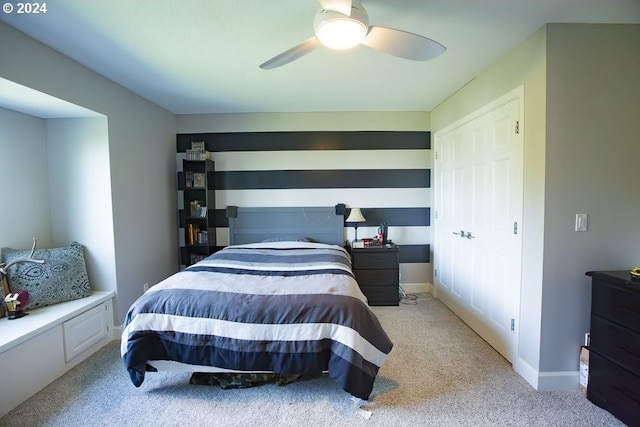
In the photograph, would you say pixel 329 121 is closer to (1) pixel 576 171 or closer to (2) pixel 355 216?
(2) pixel 355 216

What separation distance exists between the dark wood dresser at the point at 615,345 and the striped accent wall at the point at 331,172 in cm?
219

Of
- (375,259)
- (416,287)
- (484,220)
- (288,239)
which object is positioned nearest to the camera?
(484,220)

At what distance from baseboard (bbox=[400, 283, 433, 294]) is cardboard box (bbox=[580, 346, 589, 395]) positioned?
2.01 m

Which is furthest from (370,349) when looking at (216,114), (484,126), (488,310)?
(216,114)

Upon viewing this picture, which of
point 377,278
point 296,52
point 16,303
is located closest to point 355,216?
point 377,278

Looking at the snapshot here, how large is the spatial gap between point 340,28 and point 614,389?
8.25ft

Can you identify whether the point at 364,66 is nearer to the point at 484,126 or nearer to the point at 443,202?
the point at 484,126

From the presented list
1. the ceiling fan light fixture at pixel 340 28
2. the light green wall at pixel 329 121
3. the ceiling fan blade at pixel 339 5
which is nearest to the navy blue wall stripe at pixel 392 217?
the light green wall at pixel 329 121

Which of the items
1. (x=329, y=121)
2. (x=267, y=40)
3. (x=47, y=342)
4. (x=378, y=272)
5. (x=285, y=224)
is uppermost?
(x=267, y=40)

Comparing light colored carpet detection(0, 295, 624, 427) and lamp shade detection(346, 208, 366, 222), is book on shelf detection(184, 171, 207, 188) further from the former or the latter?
light colored carpet detection(0, 295, 624, 427)

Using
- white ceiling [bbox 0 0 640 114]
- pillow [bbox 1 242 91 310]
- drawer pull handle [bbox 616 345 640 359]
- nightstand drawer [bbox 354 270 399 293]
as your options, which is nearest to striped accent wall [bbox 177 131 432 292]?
nightstand drawer [bbox 354 270 399 293]

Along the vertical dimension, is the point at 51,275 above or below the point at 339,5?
below

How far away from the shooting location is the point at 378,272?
3.48 meters

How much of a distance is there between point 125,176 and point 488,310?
11.8 ft
